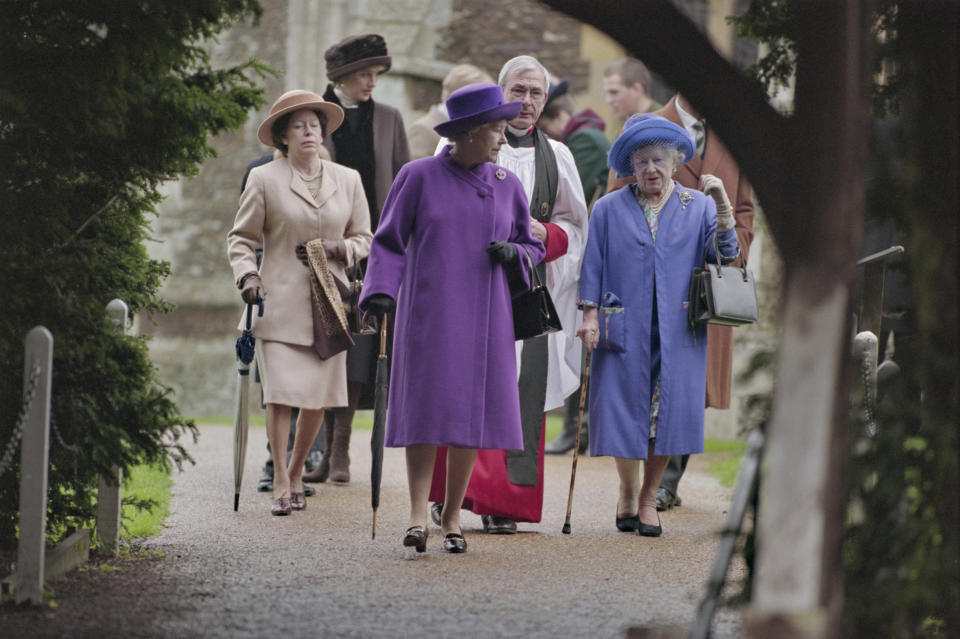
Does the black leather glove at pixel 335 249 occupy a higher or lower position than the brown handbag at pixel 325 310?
higher

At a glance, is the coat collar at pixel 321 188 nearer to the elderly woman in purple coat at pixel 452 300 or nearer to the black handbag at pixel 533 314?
the elderly woman in purple coat at pixel 452 300

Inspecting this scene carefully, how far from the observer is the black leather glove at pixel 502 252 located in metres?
6.70

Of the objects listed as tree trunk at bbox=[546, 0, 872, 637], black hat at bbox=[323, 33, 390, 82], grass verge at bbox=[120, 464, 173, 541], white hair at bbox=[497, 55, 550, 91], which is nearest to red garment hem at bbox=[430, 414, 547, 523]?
grass verge at bbox=[120, 464, 173, 541]

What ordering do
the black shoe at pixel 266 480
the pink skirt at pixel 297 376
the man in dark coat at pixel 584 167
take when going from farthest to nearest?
the man in dark coat at pixel 584 167, the black shoe at pixel 266 480, the pink skirt at pixel 297 376

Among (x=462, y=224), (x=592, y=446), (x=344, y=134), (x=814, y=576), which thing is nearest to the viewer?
(x=814, y=576)

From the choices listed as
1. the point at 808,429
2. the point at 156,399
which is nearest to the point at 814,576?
the point at 808,429

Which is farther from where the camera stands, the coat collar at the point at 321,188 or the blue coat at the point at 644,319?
the coat collar at the point at 321,188

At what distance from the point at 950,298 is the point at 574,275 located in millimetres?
3818

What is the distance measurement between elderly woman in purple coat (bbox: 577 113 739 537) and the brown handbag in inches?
49.5

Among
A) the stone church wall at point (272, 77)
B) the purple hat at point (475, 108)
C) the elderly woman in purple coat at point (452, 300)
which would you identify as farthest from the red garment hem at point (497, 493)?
the stone church wall at point (272, 77)

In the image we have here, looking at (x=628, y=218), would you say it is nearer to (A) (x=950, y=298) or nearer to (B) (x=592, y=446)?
(B) (x=592, y=446)

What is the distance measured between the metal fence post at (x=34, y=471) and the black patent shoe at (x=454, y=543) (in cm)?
203

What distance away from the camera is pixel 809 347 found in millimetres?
3750

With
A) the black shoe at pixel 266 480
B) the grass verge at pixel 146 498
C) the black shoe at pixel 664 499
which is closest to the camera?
the grass verge at pixel 146 498
